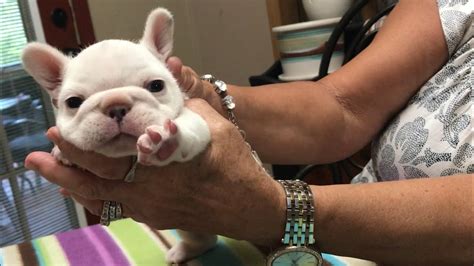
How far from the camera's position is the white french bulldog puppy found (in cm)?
52

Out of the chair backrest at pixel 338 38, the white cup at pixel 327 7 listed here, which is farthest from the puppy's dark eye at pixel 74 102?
the white cup at pixel 327 7

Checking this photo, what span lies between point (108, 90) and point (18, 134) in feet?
4.84

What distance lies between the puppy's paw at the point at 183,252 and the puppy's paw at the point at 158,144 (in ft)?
0.91

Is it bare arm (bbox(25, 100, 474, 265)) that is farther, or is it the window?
the window

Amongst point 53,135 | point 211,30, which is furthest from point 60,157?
point 211,30

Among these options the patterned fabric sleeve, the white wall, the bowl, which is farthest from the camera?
the white wall

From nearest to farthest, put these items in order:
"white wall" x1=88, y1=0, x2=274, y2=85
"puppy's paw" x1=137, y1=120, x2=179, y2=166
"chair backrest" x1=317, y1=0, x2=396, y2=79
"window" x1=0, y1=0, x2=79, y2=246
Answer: "puppy's paw" x1=137, y1=120, x2=179, y2=166 < "chair backrest" x1=317, y1=0, x2=396, y2=79 < "window" x1=0, y1=0, x2=79, y2=246 < "white wall" x1=88, y1=0, x2=274, y2=85

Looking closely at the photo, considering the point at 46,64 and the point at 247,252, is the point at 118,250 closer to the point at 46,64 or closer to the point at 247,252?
the point at 247,252

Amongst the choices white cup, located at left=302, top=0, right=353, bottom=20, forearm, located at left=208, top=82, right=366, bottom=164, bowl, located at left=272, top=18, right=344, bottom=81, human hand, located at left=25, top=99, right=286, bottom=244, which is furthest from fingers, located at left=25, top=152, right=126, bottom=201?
white cup, located at left=302, top=0, right=353, bottom=20

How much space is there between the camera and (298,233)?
607mm

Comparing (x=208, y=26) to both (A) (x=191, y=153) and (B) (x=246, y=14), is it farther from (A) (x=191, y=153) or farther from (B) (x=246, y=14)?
(A) (x=191, y=153)

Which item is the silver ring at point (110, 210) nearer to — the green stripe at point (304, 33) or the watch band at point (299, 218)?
the watch band at point (299, 218)

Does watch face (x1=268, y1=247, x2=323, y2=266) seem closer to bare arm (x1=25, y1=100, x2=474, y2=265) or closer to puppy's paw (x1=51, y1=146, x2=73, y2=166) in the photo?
bare arm (x1=25, y1=100, x2=474, y2=265)

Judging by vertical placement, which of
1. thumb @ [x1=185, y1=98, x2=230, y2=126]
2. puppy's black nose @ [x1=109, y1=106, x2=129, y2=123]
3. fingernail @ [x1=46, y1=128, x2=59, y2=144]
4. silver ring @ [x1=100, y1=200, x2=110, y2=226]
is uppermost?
puppy's black nose @ [x1=109, y1=106, x2=129, y2=123]
